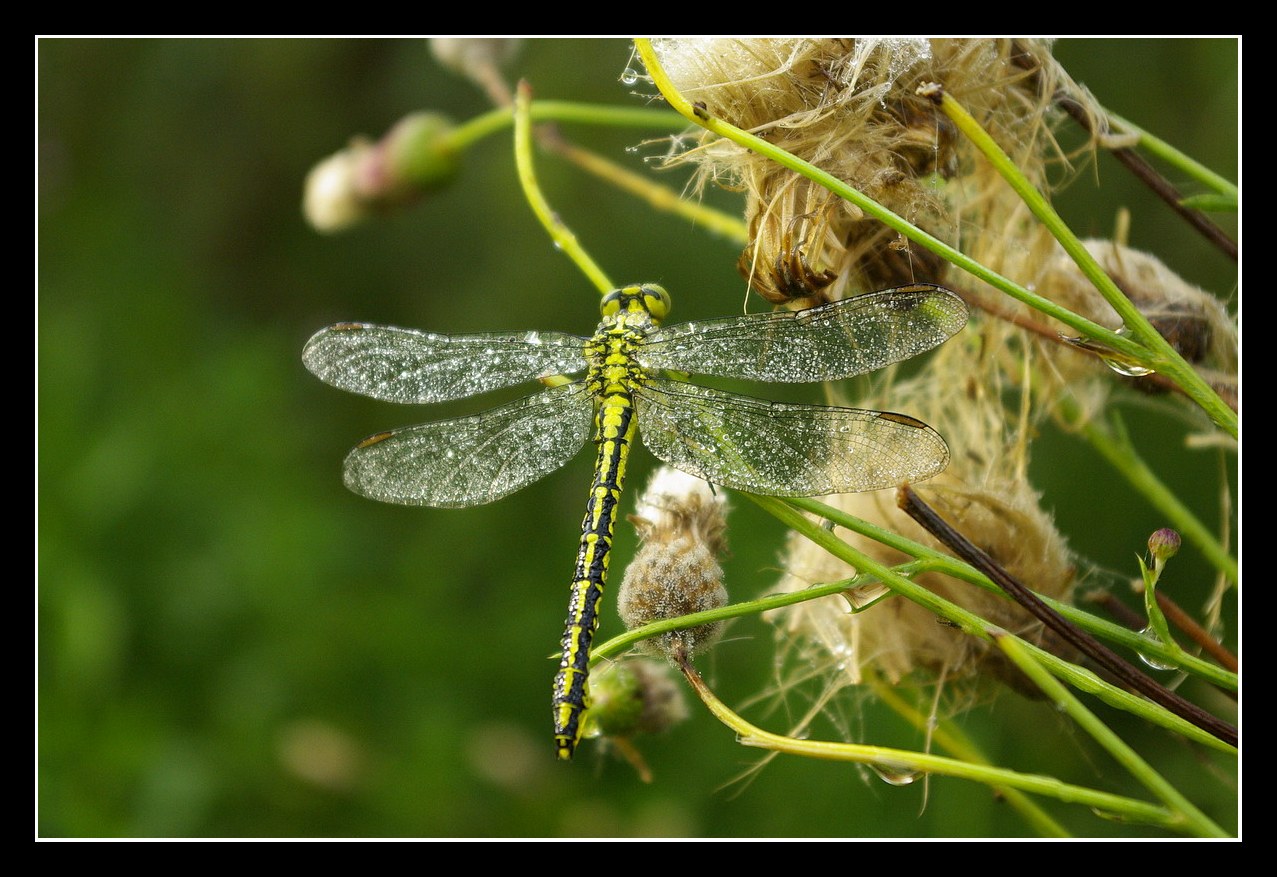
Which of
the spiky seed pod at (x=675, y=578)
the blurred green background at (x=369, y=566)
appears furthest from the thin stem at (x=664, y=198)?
the blurred green background at (x=369, y=566)

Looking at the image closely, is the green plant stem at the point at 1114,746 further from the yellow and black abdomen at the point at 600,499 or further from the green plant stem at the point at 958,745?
the yellow and black abdomen at the point at 600,499

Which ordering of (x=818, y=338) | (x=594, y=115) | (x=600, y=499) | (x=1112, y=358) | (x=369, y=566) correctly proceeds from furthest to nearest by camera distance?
(x=369, y=566)
(x=594, y=115)
(x=600, y=499)
(x=818, y=338)
(x=1112, y=358)

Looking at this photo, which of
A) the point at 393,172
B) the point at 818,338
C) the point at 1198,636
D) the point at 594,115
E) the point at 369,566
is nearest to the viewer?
the point at 1198,636

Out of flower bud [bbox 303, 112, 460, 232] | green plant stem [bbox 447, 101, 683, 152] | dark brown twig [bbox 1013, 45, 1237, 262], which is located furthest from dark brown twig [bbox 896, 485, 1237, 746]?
flower bud [bbox 303, 112, 460, 232]

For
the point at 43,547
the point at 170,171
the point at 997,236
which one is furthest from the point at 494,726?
the point at 170,171

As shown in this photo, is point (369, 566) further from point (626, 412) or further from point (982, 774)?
point (982, 774)


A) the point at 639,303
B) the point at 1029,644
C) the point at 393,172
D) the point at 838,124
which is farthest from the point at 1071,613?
the point at 393,172

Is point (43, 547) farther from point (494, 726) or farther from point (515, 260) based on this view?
point (515, 260)
